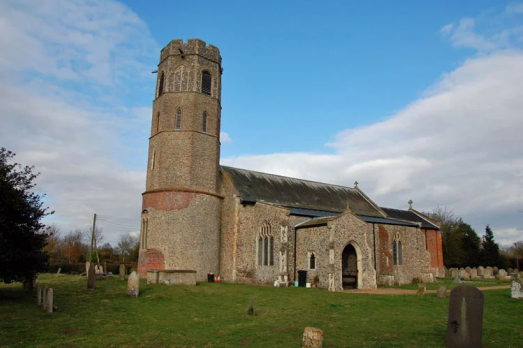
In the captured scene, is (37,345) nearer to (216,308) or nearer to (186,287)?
(216,308)

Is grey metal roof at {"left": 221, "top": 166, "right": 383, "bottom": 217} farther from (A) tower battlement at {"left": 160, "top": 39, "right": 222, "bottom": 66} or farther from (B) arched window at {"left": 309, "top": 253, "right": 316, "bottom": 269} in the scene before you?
(A) tower battlement at {"left": 160, "top": 39, "right": 222, "bottom": 66}

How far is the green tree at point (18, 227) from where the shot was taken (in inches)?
625

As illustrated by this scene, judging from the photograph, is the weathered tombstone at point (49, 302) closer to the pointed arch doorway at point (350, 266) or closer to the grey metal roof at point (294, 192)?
the grey metal roof at point (294, 192)

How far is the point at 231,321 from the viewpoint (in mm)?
12500

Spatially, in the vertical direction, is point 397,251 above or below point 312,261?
above

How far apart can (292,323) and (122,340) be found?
5.26 metres

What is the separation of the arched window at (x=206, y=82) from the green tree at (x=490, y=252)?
46.3 m

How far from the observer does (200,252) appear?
1071 inches

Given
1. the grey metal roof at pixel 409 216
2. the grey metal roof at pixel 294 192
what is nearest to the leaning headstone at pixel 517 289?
the grey metal roof at pixel 294 192

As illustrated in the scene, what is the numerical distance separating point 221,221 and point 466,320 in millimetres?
22727

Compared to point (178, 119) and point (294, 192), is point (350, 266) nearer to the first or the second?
point (294, 192)

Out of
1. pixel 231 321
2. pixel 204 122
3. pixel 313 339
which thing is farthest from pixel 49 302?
pixel 204 122

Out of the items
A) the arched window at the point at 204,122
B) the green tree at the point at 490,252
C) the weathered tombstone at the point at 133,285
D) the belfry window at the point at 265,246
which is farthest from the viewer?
the green tree at the point at 490,252

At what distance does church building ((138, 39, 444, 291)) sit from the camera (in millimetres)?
25453
